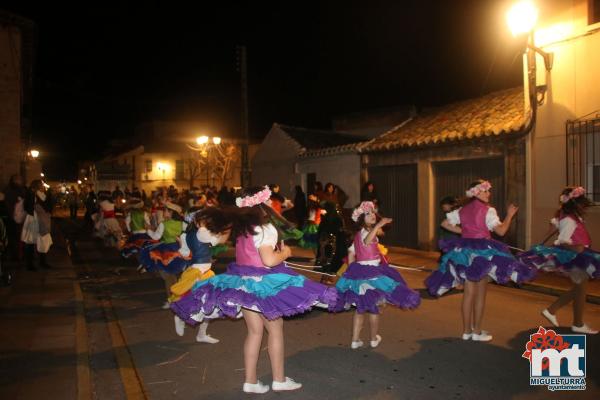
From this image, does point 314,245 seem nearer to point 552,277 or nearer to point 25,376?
point 552,277

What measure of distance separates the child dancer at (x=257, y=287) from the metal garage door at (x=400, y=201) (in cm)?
1104

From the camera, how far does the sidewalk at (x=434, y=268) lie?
28.7 feet

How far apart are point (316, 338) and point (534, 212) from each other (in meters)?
7.66

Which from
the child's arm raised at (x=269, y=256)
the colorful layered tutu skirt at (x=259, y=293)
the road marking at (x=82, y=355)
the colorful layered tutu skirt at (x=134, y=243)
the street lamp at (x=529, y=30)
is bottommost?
the road marking at (x=82, y=355)

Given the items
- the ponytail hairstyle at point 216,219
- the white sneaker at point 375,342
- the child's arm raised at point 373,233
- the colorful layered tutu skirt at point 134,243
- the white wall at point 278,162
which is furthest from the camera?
the white wall at point 278,162

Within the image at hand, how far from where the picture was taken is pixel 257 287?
4.05m

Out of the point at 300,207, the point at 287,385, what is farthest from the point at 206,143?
the point at 287,385

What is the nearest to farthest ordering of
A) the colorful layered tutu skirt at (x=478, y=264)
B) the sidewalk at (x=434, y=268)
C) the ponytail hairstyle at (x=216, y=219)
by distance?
the ponytail hairstyle at (x=216, y=219)
the colorful layered tutu skirt at (x=478, y=264)
the sidewalk at (x=434, y=268)

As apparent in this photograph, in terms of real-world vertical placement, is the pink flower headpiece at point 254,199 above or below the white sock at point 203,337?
above

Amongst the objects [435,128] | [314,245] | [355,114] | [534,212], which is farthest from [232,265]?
[355,114]

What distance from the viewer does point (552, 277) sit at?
32.7ft

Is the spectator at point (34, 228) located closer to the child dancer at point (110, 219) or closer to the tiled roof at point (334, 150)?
the child dancer at point (110, 219)

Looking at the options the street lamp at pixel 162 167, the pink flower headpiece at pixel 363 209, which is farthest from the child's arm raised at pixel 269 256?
the street lamp at pixel 162 167

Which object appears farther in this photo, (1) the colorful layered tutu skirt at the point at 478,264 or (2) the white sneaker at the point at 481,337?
(2) the white sneaker at the point at 481,337
